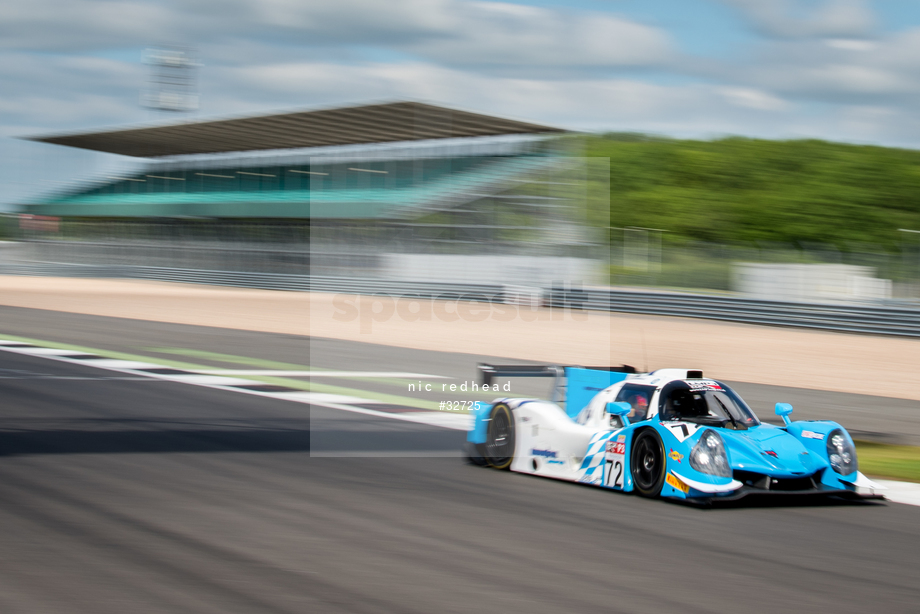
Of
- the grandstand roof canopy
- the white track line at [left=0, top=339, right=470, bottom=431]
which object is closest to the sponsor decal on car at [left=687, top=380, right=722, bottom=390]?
the white track line at [left=0, top=339, right=470, bottom=431]

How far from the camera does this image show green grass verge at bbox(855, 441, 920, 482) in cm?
766

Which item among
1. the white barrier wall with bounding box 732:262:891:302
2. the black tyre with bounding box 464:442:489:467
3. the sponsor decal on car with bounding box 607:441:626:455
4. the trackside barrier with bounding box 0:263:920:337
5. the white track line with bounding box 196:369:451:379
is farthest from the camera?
the white barrier wall with bounding box 732:262:891:302

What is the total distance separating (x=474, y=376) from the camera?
45.3 ft

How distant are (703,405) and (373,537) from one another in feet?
7.74

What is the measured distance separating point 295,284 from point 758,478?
116 ft

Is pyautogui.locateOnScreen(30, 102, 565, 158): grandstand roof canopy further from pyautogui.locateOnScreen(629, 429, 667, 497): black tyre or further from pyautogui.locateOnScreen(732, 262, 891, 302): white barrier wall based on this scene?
pyautogui.locateOnScreen(629, 429, 667, 497): black tyre

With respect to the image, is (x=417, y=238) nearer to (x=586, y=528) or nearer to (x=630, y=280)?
(x=630, y=280)

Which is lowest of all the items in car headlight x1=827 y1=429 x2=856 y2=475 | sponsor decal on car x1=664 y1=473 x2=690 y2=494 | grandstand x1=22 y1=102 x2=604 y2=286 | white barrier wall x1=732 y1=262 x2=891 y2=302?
sponsor decal on car x1=664 y1=473 x2=690 y2=494

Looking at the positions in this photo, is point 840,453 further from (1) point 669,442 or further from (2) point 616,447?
(2) point 616,447

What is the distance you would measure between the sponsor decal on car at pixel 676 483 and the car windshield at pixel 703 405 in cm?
41

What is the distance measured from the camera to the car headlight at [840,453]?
20.5 feet

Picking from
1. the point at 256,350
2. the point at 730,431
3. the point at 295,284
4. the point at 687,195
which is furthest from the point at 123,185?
the point at 730,431

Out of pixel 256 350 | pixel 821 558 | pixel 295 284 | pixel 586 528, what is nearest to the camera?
pixel 821 558

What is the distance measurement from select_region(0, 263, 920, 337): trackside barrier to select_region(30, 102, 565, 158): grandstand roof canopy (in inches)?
249
